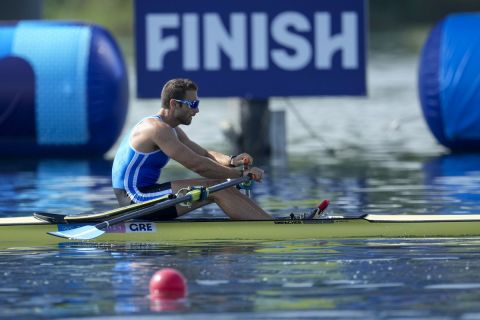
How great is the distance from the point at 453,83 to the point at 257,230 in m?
9.52

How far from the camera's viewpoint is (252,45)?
74.8 feet

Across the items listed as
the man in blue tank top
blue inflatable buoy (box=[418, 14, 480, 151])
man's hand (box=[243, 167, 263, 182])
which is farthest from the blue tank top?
blue inflatable buoy (box=[418, 14, 480, 151])

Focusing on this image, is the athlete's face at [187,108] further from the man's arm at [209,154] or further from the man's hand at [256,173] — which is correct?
the man's hand at [256,173]

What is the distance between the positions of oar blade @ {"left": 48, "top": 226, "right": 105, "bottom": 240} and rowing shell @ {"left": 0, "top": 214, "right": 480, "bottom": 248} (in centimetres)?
9

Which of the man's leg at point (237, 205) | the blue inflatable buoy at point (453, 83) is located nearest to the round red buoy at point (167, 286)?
the man's leg at point (237, 205)

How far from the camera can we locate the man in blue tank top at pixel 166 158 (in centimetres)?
1406

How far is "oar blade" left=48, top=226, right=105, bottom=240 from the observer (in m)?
13.5

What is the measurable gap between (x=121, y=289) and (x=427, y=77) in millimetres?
12507

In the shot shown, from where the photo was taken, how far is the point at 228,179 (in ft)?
46.7

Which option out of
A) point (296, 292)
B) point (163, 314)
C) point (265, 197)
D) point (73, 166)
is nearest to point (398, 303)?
point (296, 292)

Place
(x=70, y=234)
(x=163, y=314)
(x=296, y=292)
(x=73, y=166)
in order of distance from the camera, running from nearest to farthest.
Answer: (x=163, y=314), (x=296, y=292), (x=70, y=234), (x=73, y=166)

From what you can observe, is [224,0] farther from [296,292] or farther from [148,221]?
[296,292]

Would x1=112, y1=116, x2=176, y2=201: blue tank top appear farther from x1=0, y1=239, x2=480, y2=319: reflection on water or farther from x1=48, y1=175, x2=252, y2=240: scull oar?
x1=0, y1=239, x2=480, y2=319: reflection on water

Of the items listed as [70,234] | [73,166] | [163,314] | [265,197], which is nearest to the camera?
[163,314]
